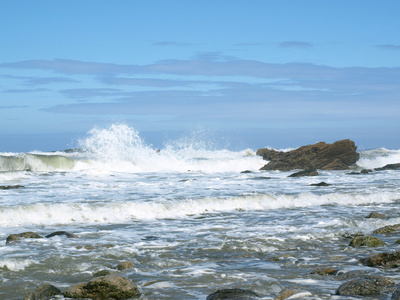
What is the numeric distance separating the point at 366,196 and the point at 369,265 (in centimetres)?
885

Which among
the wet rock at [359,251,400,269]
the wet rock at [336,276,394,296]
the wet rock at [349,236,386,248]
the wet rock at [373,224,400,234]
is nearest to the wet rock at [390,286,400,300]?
the wet rock at [336,276,394,296]

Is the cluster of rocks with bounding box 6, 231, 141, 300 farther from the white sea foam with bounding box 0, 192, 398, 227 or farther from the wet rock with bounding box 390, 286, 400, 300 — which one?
the white sea foam with bounding box 0, 192, 398, 227

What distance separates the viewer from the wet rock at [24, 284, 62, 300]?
5.23 meters

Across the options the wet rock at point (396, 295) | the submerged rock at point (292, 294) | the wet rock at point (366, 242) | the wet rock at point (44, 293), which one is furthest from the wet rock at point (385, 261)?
the wet rock at point (44, 293)

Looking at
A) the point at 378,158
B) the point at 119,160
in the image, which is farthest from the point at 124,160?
the point at 378,158

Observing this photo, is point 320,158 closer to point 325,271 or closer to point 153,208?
point 153,208

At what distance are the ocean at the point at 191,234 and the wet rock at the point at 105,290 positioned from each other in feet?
0.55

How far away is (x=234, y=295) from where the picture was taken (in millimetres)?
5035

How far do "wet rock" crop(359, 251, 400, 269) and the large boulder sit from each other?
22114 millimetres

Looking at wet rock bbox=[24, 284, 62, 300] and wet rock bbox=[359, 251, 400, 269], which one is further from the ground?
wet rock bbox=[24, 284, 62, 300]

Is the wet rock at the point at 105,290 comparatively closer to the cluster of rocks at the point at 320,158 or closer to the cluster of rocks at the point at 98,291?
the cluster of rocks at the point at 98,291

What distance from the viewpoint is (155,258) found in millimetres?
7352

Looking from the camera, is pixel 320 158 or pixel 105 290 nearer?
pixel 105 290

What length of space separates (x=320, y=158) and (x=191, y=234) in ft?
71.2
